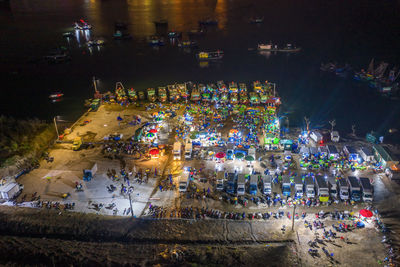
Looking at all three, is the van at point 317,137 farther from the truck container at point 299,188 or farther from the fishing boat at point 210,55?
the fishing boat at point 210,55

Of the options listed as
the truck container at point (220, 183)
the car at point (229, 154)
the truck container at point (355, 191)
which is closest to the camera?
the truck container at point (355, 191)

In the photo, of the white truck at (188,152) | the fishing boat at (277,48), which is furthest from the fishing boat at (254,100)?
the fishing boat at (277,48)

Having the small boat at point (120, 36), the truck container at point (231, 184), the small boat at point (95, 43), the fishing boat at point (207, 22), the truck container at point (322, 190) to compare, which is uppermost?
the fishing boat at point (207, 22)

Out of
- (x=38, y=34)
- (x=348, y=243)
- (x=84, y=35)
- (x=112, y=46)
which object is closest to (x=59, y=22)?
(x=38, y=34)

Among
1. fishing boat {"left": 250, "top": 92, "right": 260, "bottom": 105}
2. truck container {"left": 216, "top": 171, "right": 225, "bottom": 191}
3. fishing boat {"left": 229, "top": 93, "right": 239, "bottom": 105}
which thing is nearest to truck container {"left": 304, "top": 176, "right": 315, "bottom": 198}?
truck container {"left": 216, "top": 171, "right": 225, "bottom": 191}

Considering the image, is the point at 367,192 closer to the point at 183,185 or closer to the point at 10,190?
the point at 183,185

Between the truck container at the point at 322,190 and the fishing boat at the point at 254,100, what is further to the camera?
the fishing boat at the point at 254,100
